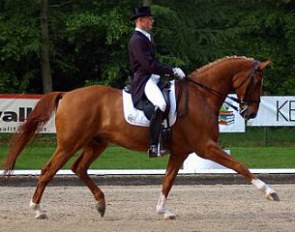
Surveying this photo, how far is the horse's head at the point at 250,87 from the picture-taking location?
1018 cm

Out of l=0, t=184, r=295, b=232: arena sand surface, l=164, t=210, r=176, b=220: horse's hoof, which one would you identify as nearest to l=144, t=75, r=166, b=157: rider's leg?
l=164, t=210, r=176, b=220: horse's hoof

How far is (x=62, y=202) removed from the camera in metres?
11.9

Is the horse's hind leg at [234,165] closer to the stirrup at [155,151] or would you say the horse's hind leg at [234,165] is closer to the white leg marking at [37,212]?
the stirrup at [155,151]

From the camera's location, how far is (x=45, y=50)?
101ft

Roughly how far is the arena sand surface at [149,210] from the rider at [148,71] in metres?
1.05

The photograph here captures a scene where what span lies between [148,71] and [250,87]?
134 centimetres

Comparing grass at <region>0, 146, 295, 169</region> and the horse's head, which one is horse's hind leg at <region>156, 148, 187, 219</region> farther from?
grass at <region>0, 146, 295, 169</region>

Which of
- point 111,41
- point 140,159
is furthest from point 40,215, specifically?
point 111,41

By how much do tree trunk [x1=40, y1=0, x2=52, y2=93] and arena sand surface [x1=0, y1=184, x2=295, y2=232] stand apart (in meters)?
17.0

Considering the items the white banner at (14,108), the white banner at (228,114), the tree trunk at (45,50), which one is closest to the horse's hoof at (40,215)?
the white banner at (228,114)

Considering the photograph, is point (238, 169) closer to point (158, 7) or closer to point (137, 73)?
point (137, 73)

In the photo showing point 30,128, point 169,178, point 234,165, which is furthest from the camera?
point 30,128

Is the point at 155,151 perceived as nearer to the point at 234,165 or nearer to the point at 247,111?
the point at 234,165

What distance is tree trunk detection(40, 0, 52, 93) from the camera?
30.6 m
